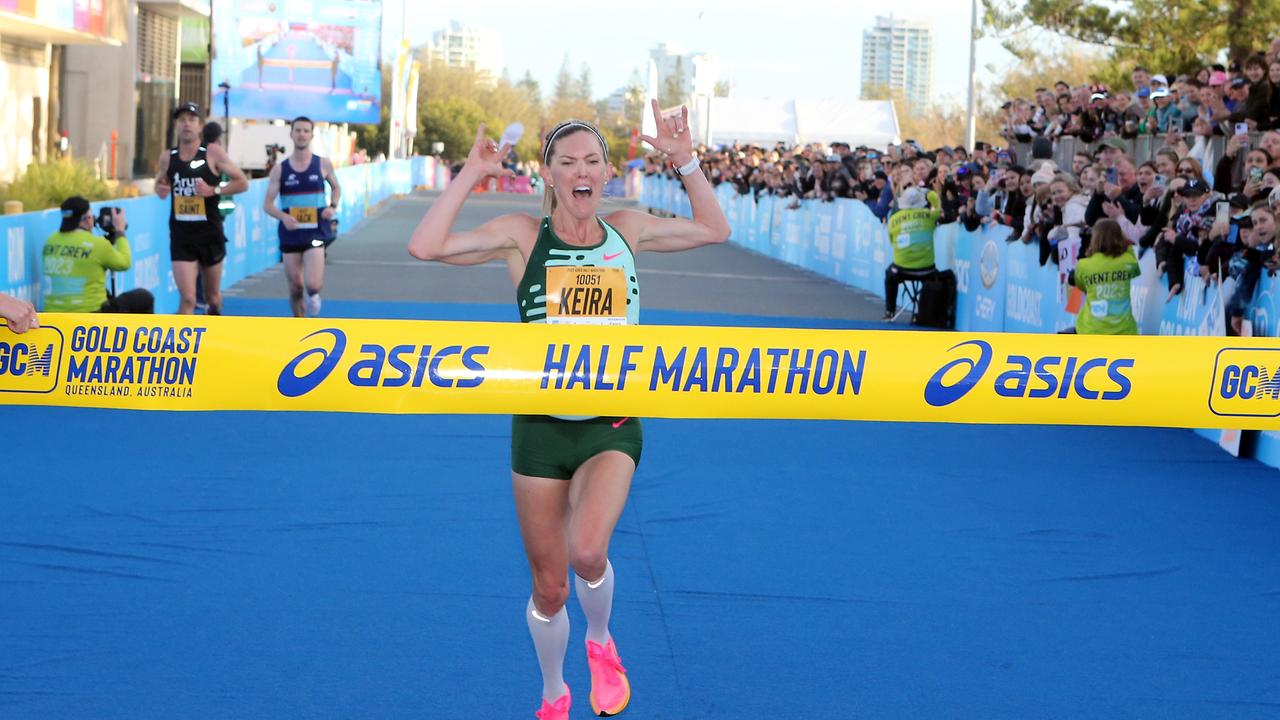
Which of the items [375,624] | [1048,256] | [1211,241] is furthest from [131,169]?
[375,624]

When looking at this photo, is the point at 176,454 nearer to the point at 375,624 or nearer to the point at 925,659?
the point at 375,624

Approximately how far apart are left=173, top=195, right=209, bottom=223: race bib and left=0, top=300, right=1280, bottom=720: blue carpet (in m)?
3.57

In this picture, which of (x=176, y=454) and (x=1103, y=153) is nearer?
(x=176, y=454)

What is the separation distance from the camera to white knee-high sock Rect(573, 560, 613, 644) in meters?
5.27

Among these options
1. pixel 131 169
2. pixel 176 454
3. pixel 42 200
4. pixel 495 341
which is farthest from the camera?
pixel 131 169

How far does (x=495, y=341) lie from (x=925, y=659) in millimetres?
2119

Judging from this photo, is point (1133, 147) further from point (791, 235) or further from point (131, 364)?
point (131, 364)

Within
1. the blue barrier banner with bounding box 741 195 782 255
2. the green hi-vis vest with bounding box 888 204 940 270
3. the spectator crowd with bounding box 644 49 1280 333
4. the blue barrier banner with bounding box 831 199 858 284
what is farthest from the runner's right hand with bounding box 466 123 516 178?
the blue barrier banner with bounding box 741 195 782 255

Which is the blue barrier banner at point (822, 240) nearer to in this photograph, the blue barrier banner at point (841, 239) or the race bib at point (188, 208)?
the blue barrier banner at point (841, 239)

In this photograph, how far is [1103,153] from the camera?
14.6 meters

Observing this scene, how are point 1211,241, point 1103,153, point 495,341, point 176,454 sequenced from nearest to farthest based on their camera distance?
point 495,341, point 176,454, point 1211,241, point 1103,153

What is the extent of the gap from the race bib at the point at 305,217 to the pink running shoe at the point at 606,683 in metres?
10.6

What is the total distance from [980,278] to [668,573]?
37.9 feet

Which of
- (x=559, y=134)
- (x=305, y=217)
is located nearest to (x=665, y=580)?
(x=559, y=134)
